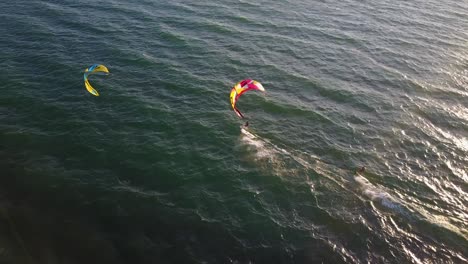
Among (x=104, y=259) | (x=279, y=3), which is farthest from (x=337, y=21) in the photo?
(x=104, y=259)

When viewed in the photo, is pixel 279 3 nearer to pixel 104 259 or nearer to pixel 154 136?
pixel 154 136

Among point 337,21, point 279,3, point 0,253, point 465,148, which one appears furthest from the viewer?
point 279,3

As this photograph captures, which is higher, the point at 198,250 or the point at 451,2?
the point at 451,2

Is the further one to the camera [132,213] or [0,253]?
[132,213]

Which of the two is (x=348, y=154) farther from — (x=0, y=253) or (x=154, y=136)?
(x=0, y=253)

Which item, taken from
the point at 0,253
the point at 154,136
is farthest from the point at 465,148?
the point at 0,253

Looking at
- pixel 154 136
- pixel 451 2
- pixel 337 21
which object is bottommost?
pixel 154 136

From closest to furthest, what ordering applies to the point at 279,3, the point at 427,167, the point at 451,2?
the point at 427,167 → the point at 279,3 → the point at 451,2
